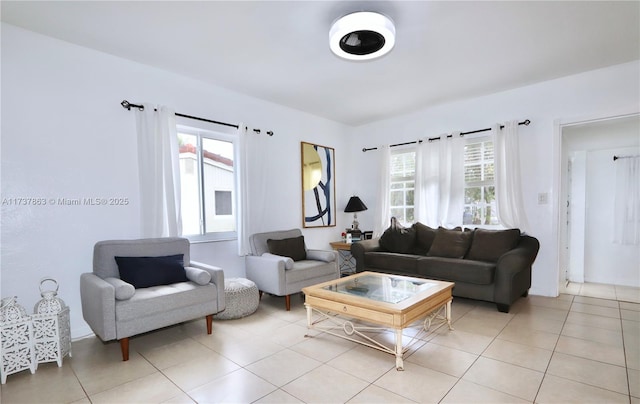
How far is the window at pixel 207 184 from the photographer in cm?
362

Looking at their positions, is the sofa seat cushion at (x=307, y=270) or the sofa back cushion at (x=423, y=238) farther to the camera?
the sofa back cushion at (x=423, y=238)

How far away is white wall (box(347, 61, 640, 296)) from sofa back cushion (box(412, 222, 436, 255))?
3.83ft

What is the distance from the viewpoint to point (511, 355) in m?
2.34

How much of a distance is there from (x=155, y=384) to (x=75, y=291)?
4.56ft

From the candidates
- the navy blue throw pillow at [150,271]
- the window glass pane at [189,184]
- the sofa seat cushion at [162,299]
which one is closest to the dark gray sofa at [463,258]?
the window glass pane at [189,184]

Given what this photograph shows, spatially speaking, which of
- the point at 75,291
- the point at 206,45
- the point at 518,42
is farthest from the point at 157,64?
the point at 518,42

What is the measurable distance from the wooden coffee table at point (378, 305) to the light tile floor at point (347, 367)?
0.42 feet

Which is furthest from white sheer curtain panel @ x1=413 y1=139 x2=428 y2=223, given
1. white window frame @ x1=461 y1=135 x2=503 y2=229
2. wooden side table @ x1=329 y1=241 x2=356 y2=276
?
wooden side table @ x1=329 y1=241 x2=356 y2=276

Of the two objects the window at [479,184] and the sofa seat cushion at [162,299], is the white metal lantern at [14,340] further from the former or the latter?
the window at [479,184]

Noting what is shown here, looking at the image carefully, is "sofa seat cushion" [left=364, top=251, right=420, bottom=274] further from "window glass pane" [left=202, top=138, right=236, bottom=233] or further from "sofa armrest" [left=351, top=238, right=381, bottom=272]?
"window glass pane" [left=202, top=138, right=236, bottom=233]

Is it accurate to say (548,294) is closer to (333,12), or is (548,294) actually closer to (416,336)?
(416,336)

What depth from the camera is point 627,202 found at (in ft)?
14.2

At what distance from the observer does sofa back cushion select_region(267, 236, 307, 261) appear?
12.7ft

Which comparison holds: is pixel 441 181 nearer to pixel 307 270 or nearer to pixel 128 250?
pixel 307 270
